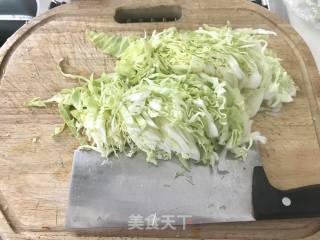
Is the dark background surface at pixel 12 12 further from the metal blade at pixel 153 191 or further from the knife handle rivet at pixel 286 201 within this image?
the knife handle rivet at pixel 286 201

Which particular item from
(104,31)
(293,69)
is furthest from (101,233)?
(293,69)

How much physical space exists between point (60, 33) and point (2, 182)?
0.71 meters

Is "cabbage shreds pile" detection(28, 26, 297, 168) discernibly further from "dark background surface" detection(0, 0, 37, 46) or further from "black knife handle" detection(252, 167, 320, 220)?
"dark background surface" detection(0, 0, 37, 46)

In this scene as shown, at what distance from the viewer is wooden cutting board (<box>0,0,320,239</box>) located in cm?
134

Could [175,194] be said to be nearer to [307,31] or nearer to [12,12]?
[307,31]

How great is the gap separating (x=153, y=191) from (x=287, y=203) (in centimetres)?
44

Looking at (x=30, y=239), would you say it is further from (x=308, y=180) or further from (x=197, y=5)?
(x=197, y=5)

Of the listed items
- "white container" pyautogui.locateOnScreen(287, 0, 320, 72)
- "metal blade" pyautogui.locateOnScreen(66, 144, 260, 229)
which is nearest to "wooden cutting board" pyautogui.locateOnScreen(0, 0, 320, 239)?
"metal blade" pyautogui.locateOnScreen(66, 144, 260, 229)

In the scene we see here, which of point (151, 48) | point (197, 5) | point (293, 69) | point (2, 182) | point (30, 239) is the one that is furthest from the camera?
point (197, 5)

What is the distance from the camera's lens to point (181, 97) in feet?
4.65

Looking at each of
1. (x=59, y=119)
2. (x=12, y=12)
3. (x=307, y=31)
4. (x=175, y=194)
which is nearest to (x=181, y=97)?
(x=175, y=194)

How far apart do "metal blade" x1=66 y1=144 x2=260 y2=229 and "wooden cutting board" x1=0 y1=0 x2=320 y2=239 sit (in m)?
0.06

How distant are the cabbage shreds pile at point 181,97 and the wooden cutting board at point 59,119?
0.23 ft

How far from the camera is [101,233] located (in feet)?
4.35
